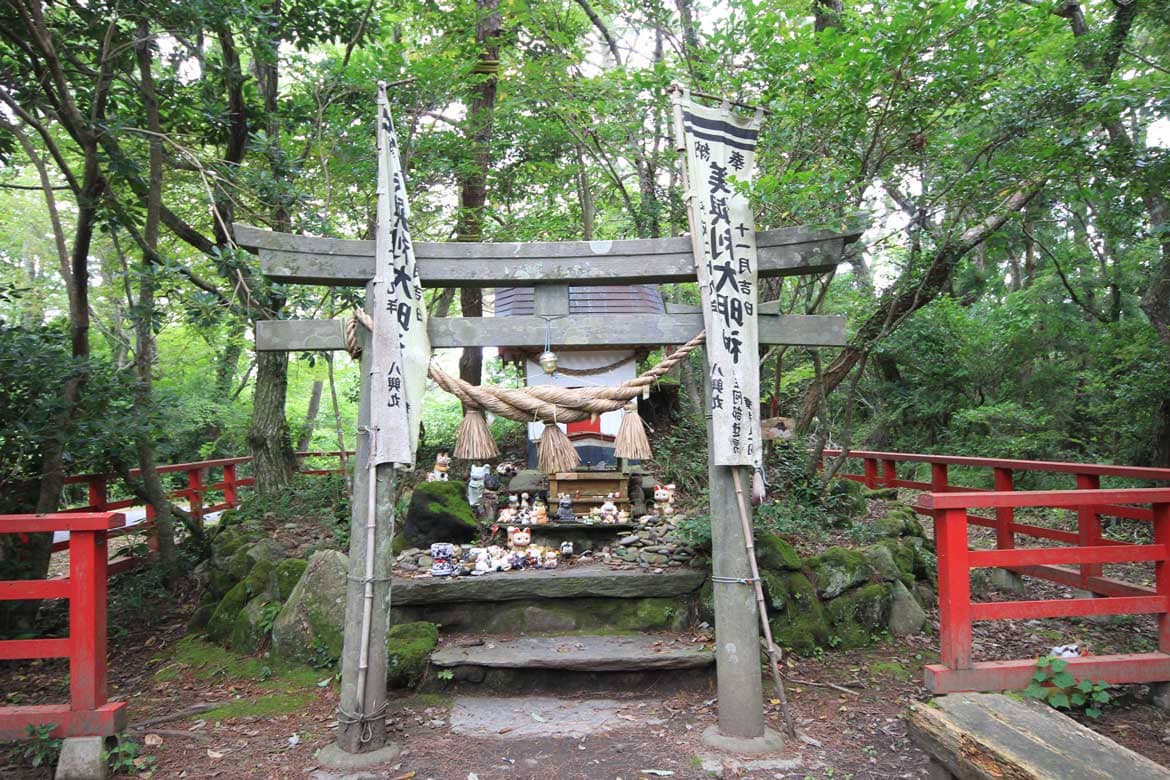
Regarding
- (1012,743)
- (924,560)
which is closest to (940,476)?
(924,560)

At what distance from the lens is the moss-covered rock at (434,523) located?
629 cm

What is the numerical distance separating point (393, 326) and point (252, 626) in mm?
3272

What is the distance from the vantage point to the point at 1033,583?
257 inches

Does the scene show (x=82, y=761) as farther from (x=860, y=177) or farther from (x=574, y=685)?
(x=860, y=177)

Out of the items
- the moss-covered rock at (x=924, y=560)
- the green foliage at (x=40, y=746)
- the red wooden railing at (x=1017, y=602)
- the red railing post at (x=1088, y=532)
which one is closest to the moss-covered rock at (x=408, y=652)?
the green foliage at (x=40, y=746)

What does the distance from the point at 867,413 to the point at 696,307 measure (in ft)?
35.2

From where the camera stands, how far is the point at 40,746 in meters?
3.55

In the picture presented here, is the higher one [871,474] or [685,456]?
[685,456]

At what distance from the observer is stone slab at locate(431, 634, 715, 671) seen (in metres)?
4.65

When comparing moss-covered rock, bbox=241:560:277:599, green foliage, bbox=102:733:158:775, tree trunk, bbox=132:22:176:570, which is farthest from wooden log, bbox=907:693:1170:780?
tree trunk, bbox=132:22:176:570

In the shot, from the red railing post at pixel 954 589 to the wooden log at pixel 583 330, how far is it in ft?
4.28

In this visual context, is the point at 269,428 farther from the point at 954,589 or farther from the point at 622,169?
the point at 954,589

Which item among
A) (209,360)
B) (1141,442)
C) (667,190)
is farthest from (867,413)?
(209,360)

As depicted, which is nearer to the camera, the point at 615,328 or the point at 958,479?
the point at 615,328
